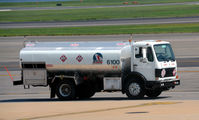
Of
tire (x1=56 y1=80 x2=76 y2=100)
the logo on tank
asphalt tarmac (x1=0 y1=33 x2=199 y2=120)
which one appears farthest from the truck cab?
tire (x1=56 y1=80 x2=76 y2=100)

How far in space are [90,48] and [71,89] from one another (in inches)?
95.7

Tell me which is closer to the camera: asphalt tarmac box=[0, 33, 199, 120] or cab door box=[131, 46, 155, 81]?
asphalt tarmac box=[0, 33, 199, 120]

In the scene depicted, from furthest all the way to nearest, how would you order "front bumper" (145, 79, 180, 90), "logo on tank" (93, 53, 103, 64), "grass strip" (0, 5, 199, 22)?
"grass strip" (0, 5, 199, 22)
"logo on tank" (93, 53, 103, 64)
"front bumper" (145, 79, 180, 90)

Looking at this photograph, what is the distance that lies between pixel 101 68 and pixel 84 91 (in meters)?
2.13

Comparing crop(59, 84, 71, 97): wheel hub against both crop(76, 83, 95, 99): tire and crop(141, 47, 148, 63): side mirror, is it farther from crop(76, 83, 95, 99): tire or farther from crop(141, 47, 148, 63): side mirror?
crop(141, 47, 148, 63): side mirror

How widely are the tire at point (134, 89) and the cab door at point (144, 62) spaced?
0.61 meters

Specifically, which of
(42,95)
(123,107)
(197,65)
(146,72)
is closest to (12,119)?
(123,107)

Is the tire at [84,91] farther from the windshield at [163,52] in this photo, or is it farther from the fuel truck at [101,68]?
the windshield at [163,52]

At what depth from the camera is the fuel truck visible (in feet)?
78.0

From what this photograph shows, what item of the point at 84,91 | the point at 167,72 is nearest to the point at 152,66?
the point at 167,72

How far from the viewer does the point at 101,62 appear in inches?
946

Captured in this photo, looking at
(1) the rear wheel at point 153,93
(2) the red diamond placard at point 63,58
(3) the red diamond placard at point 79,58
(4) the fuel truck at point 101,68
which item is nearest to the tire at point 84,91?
(4) the fuel truck at point 101,68

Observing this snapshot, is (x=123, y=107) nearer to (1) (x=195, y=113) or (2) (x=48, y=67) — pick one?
(1) (x=195, y=113)

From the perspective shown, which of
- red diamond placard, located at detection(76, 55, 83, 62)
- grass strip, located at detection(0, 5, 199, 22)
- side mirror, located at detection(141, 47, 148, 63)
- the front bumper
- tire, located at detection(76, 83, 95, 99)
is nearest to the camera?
the front bumper
